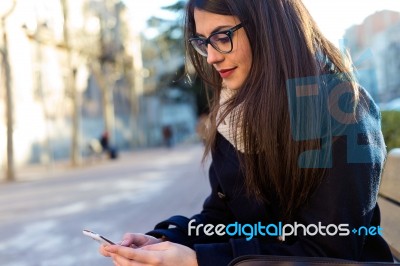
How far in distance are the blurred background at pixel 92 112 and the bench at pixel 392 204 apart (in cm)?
42

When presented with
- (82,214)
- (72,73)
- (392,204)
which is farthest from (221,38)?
(72,73)

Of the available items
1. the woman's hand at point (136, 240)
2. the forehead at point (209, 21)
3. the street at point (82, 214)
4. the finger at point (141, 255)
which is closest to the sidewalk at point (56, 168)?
the street at point (82, 214)

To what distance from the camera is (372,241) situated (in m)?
1.50

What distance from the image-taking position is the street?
4441 mm

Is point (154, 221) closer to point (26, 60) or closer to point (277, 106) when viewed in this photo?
point (277, 106)

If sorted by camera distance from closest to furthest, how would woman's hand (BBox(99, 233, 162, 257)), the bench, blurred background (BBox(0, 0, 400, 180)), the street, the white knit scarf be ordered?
1. the white knit scarf
2. woman's hand (BBox(99, 233, 162, 257))
3. the bench
4. the street
5. blurred background (BBox(0, 0, 400, 180))

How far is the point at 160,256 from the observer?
1.36 m

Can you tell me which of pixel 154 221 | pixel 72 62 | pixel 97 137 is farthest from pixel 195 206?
pixel 97 137

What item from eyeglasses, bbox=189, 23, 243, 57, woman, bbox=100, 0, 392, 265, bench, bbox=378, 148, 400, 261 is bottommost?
bench, bbox=378, 148, 400, 261

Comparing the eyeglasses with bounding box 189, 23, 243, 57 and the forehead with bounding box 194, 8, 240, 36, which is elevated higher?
the forehead with bounding box 194, 8, 240, 36

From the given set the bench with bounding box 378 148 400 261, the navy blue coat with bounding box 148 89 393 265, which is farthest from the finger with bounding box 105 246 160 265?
the bench with bounding box 378 148 400 261

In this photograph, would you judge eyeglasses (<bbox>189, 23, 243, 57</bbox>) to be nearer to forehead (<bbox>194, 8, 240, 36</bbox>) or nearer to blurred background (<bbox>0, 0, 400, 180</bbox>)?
forehead (<bbox>194, 8, 240, 36</bbox>)

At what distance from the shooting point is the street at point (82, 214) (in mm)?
4441

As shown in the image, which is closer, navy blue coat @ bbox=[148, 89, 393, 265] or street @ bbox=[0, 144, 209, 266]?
navy blue coat @ bbox=[148, 89, 393, 265]
